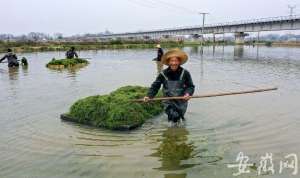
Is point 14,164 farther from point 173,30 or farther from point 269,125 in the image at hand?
point 173,30

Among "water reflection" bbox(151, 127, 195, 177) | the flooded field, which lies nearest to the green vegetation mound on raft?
the flooded field

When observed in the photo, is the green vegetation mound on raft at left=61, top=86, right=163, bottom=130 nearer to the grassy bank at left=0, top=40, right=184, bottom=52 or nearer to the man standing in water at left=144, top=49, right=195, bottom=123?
the man standing in water at left=144, top=49, right=195, bottom=123

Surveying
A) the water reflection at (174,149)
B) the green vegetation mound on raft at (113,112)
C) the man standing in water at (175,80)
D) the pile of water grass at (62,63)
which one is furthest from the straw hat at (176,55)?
the pile of water grass at (62,63)

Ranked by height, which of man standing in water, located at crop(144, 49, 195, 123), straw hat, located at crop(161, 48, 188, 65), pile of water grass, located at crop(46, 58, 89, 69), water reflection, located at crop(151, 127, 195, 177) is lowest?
water reflection, located at crop(151, 127, 195, 177)

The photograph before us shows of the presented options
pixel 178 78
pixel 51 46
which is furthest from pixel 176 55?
pixel 51 46

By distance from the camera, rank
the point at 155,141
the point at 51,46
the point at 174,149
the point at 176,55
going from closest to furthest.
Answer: the point at 174,149
the point at 176,55
the point at 155,141
the point at 51,46

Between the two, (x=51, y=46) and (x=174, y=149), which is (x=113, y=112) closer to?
(x=174, y=149)

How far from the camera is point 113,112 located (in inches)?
372

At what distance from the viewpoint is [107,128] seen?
9242mm

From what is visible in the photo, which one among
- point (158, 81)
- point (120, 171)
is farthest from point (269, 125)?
point (120, 171)

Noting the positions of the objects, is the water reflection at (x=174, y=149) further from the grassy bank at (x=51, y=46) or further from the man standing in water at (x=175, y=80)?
the grassy bank at (x=51, y=46)

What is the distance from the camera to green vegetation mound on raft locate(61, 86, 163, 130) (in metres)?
9.30

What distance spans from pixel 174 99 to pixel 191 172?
2.25 meters

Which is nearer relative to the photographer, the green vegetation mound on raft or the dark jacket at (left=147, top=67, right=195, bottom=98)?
the dark jacket at (left=147, top=67, right=195, bottom=98)
